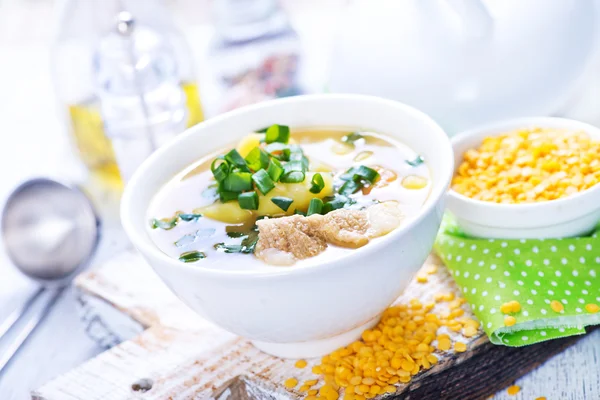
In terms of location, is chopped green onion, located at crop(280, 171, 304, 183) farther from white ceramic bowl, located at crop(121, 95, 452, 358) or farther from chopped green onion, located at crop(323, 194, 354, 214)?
white ceramic bowl, located at crop(121, 95, 452, 358)

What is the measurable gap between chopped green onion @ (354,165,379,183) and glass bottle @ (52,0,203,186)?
96cm

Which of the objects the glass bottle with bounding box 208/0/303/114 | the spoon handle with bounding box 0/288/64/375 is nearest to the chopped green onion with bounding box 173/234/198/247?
the spoon handle with bounding box 0/288/64/375

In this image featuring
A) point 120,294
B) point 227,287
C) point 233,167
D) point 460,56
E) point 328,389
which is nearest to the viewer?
point 227,287

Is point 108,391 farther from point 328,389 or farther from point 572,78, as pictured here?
point 572,78

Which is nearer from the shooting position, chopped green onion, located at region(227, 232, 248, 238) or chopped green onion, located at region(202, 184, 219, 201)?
chopped green onion, located at region(227, 232, 248, 238)

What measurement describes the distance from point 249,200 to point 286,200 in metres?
0.07

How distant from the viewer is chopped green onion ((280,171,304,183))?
137 cm

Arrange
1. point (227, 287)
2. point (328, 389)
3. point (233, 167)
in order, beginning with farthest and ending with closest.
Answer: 1. point (233, 167)
2. point (328, 389)
3. point (227, 287)

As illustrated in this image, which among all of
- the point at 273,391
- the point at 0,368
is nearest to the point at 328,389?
the point at 273,391

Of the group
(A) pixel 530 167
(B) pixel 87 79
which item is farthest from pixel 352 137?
(B) pixel 87 79

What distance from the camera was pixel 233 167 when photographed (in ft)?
4.68

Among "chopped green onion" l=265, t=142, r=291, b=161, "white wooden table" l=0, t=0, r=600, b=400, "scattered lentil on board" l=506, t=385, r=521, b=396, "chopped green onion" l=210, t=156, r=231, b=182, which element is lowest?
"white wooden table" l=0, t=0, r=600, b=400

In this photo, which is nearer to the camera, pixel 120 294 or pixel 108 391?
pixel 108 391

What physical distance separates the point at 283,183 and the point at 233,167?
112mm
